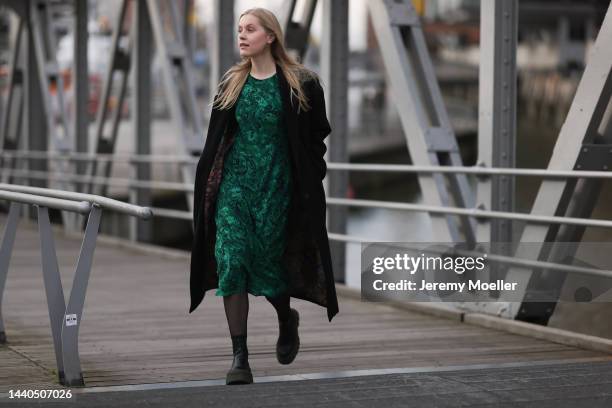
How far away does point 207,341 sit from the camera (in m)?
6.93

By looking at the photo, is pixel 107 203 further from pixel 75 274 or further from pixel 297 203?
pixel 297 203

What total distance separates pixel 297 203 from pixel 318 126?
35 centimetres

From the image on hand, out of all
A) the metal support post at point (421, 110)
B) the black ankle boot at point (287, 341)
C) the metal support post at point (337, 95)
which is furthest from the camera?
the metal support post at point (337, 95)

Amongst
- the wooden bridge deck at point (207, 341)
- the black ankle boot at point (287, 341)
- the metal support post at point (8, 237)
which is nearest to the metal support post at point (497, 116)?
the wooden bridge deck at point (207, 341)

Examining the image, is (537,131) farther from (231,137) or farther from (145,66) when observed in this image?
(231,137)

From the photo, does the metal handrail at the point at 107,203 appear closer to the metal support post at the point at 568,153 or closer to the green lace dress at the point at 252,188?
the green lace dress at the point at 252,188

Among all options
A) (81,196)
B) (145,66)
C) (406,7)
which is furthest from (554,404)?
(145,66)

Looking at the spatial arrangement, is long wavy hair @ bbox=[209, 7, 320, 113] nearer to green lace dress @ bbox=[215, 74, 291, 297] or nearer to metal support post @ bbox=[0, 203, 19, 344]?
green lace dress @ bbox=[215, 74, 291, 297]

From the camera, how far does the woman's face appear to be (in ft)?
17.3

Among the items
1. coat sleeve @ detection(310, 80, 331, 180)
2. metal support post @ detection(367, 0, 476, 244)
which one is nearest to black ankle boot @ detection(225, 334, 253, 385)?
coat sleeve @ detection(310, 80, 331, 180)

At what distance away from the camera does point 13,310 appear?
8.41 m

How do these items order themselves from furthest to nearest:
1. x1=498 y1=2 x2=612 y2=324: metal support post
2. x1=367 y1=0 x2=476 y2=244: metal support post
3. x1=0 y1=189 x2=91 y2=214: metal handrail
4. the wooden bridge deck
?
x1=367 y1=0 x2=476 y2=244: metal support post, x1=498 y1=2 x2=612 y2=324: metal support post, the wooden bridge deck, x1=0 y1=189 x2=91 y2=214: metal handrail

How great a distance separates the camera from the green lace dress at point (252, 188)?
5.26 m

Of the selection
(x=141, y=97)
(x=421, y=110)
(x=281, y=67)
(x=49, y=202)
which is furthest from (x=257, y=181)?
(x=141, y=97)
